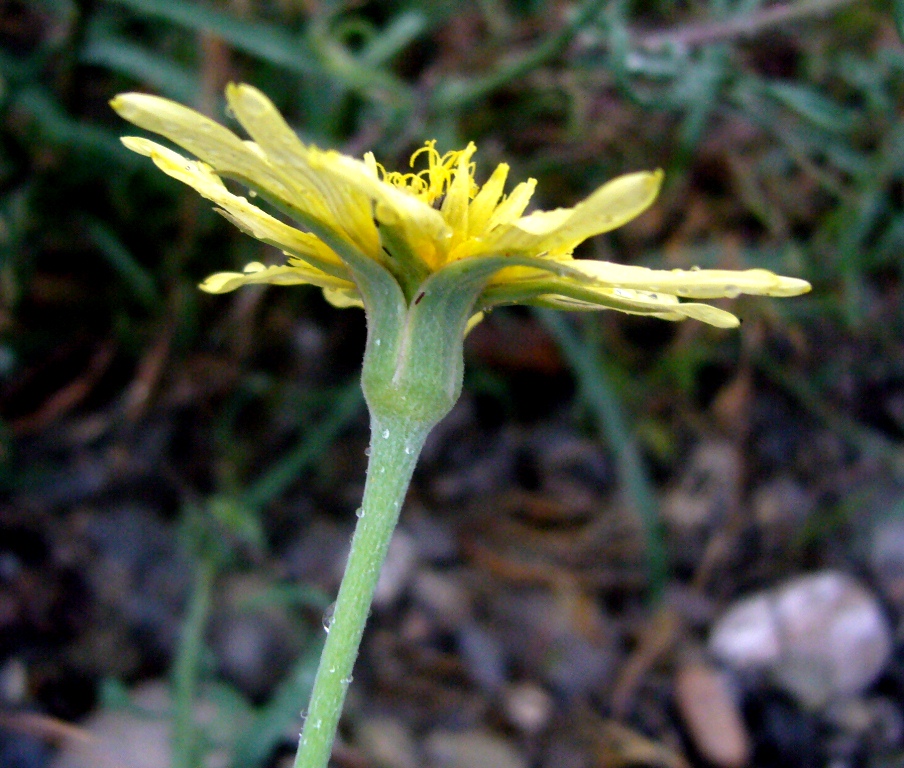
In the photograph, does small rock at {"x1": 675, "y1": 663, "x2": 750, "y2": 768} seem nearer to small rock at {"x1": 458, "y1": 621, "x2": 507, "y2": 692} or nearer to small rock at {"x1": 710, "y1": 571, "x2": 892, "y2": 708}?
small rock at {"x1": 710, "y1": 571, "x2": 892, "y2": 708}

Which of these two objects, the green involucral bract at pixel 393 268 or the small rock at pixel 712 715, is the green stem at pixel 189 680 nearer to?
the green involucral bract at pixel 393 268

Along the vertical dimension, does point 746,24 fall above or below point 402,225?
above

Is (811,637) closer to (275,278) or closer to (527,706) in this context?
(527,706)

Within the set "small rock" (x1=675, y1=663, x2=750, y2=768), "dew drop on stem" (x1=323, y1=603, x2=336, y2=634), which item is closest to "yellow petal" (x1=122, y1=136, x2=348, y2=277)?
"dew drop on stem" (x1=323, y1=603, x2=336, y2=634)

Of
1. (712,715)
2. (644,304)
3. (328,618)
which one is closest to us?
(644,304)

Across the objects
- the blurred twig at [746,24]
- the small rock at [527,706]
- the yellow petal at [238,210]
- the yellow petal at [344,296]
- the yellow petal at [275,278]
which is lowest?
the small rock at [527,706]

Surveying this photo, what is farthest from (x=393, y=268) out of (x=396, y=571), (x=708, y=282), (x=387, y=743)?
(x=396, y=571)

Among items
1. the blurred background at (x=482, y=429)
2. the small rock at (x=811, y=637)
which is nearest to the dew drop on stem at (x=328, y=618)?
the blurred background at (x=482, y=429)

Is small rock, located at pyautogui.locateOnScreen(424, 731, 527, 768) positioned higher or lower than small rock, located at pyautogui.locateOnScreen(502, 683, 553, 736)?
lower
